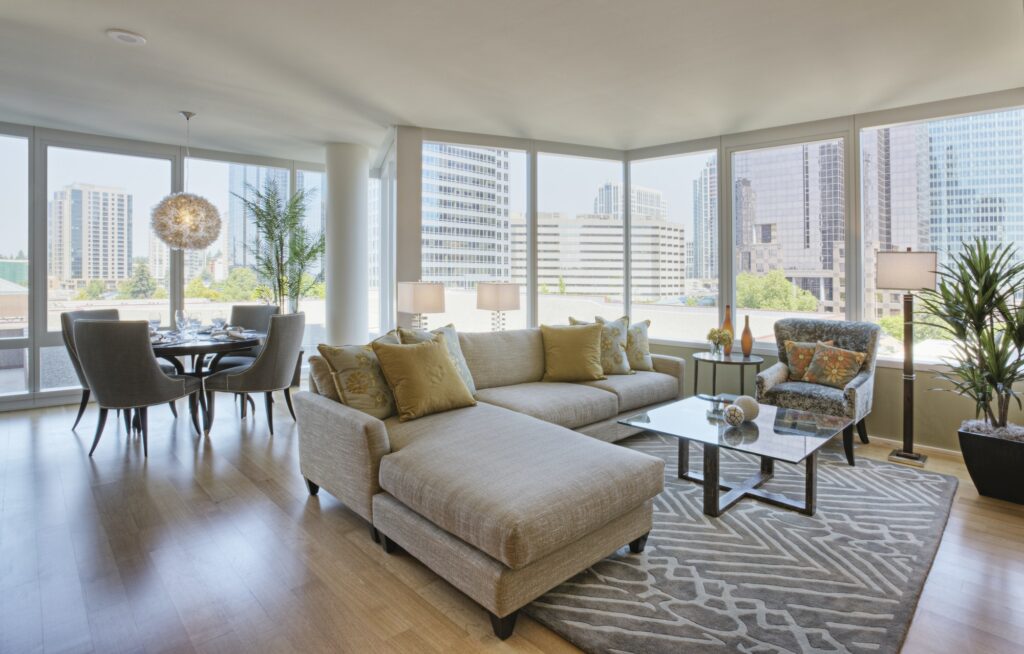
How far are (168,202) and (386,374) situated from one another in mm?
3460

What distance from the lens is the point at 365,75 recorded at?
3.70 m

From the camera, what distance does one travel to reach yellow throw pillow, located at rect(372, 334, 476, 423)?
2881 millimetres

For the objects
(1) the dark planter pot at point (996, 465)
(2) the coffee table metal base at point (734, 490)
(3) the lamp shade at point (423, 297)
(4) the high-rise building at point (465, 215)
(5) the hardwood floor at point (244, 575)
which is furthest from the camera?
(4) the high-rise building at point (465, 215)

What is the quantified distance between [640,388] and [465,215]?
97.0 inches

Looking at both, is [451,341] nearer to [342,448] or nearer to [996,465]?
[342,448]

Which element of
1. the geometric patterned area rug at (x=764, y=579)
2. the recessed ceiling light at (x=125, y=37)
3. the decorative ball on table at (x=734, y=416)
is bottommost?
the geometric patterned area rug at (x=764, y=579)

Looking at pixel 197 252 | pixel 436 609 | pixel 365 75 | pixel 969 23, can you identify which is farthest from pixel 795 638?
pixel 197 252

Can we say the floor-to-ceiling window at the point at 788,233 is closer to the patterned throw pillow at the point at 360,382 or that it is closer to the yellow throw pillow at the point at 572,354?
the yellow throw pillow at the point at 572,354

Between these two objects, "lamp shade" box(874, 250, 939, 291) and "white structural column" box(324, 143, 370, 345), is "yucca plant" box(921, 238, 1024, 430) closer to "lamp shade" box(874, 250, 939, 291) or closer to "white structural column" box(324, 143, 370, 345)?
"lamp shade" box(874, 250, 939, 291)

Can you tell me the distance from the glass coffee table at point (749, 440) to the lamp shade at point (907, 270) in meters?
1.28

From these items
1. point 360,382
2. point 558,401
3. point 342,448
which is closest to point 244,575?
point 342,448

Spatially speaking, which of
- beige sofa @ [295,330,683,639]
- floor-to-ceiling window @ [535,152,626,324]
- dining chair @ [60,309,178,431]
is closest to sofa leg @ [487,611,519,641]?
beige sofa @ [295,330,683,639]

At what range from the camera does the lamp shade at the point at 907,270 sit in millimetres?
3693

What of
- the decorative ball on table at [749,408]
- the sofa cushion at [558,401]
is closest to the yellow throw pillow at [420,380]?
the sofa cushion at [558,401]
